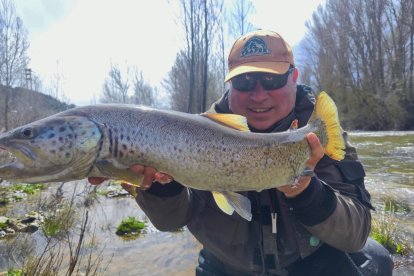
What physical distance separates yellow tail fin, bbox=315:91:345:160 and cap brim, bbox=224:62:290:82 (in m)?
0.56

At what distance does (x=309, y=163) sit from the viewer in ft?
8.27

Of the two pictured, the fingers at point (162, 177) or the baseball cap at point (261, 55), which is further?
the baseball cap at point (261, 55)

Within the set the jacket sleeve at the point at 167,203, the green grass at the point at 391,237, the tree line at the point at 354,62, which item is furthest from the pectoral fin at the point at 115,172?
the tree line at the point at 354,62

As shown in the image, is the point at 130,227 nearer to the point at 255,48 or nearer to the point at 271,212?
the point at 271,212

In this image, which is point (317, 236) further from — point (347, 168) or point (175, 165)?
point (175, 165)

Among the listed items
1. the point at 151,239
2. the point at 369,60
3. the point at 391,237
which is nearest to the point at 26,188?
the point at 151,239

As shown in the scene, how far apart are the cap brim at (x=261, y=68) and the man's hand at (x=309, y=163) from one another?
763 mm

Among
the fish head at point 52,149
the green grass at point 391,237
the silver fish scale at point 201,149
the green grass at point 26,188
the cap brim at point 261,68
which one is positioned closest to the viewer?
the fish head at point 52,149

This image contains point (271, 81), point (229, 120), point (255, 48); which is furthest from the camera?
point (255, 48)

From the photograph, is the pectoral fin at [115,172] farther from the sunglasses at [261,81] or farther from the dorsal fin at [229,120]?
→ the sunglasses at [261,81]

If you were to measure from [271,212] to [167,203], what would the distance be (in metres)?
0.81

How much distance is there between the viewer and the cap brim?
301cm

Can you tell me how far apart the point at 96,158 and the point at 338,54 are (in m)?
38.4

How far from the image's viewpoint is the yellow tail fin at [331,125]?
8.41 ft
